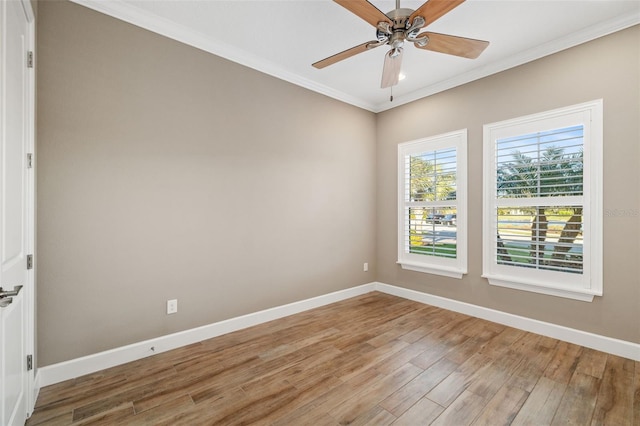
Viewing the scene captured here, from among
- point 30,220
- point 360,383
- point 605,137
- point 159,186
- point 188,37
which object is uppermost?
point 188,37

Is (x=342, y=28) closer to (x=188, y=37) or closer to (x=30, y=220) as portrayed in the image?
(x=188, y=37)

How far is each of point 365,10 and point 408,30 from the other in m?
0.38

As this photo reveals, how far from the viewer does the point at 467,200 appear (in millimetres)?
3562

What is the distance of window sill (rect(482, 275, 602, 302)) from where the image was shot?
2709mm

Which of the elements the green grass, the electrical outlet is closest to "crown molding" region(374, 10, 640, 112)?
the green grass

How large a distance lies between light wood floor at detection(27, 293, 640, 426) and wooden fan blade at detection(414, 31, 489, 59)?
2477 millimetres

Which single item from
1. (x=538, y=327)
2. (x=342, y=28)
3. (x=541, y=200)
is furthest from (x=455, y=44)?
(x=538, y=327)

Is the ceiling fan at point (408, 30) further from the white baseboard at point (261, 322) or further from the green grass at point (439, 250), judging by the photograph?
the white baseboard at point (261, 322)

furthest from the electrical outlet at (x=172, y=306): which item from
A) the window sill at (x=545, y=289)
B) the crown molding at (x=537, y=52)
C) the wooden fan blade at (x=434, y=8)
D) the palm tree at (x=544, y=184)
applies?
the crown molding at (x=537, y=52)

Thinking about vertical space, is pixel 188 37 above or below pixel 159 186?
above

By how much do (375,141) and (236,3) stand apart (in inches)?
111

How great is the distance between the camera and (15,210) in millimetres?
1580

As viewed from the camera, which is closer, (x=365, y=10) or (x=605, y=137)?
(x=365, y=10)

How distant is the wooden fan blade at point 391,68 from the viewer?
7.53 ft
